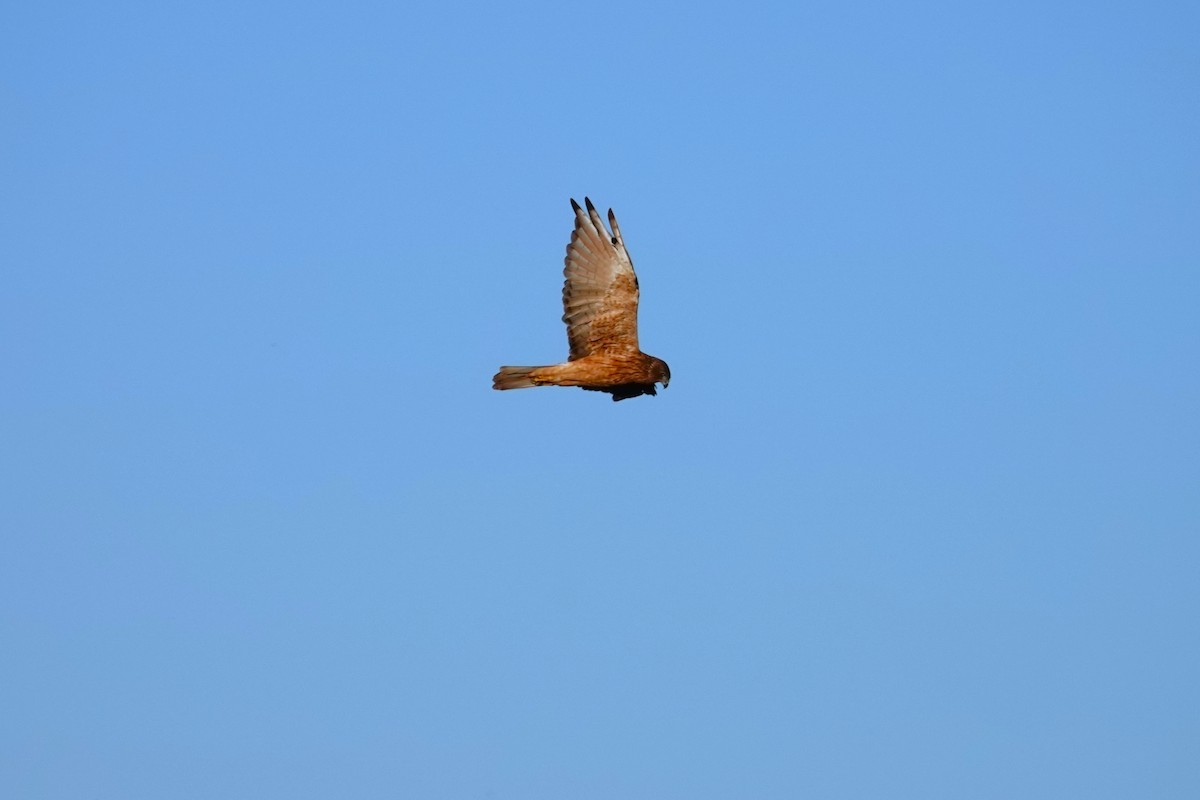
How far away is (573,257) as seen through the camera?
21.0 meters

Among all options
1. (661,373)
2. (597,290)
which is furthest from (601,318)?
(661,373)

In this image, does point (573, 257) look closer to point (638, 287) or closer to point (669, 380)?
point (638, 287)

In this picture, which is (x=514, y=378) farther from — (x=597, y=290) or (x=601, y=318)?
(x=597, y=290)

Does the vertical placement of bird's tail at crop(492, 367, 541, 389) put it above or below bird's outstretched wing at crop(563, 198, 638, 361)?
below

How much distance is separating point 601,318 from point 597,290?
0.43 meters

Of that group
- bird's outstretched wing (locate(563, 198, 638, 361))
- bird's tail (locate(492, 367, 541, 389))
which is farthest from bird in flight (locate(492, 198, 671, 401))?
bird's tail (locate(492, 367, 541, 389))

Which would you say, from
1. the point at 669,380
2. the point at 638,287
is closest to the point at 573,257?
the point at 638,287

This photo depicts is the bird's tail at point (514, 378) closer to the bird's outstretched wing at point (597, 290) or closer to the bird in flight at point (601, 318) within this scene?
the bird in flight at point (601, 318)

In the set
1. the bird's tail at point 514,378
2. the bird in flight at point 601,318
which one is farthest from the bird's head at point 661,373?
the bird's tail at point 514,378

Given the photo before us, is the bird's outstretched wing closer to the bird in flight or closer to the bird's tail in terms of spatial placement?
the bird in flight

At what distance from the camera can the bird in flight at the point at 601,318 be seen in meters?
19.6

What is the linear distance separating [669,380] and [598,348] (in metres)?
1.13

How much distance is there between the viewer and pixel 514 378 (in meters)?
18.9

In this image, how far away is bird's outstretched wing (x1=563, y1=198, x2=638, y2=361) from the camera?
20.4 m
